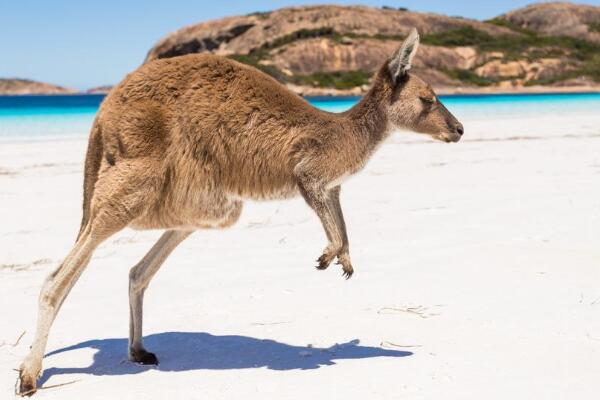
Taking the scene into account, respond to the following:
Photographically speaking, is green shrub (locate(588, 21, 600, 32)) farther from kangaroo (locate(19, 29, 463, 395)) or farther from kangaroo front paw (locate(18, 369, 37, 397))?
kangaroo front paw (locate(18, 369, 37, 397))

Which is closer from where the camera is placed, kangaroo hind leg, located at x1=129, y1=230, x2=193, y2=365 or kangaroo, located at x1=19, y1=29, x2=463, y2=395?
kangaroo, located at x1=19, y1=29, x2=463, y2=395

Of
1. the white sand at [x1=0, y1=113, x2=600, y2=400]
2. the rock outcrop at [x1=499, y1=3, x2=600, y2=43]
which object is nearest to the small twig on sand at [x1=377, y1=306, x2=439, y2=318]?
the white sand at [x1=0, y1=113, x2=600, y2=400]

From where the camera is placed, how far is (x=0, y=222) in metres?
8.34

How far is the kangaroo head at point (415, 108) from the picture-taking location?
414 cm

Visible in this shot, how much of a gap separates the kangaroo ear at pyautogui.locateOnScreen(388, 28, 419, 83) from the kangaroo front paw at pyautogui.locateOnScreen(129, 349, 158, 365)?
2172mm

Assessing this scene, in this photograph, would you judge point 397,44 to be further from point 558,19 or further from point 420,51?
point 558,19

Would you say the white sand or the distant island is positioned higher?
the white sand

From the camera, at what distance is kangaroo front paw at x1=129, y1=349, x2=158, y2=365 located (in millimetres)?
4016

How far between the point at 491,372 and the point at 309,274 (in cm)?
237

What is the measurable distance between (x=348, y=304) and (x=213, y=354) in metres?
1.22

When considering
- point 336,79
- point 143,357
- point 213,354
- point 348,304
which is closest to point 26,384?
point 143,357

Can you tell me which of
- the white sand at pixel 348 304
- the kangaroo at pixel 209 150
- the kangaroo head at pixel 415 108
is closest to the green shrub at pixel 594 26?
the white sand at pixel 348 304

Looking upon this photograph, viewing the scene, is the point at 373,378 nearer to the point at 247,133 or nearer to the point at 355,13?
the point at 247,133

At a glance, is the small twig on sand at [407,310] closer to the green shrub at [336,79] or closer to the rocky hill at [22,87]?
the green shrub at [336,79]
